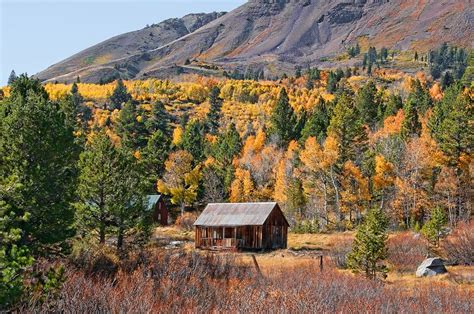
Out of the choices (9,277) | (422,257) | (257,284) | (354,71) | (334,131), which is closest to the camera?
(9,277)

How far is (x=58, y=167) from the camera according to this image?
23.2 m

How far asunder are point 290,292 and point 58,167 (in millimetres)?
12305

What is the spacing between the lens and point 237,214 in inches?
1873

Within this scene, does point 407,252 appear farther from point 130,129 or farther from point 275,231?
point 130,129

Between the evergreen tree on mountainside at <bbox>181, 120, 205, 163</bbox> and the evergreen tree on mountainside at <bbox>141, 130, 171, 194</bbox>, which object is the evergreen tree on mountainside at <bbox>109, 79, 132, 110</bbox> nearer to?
the evergreen tree on mountainside at <bbox>181, 120, 205, 163</bbox>

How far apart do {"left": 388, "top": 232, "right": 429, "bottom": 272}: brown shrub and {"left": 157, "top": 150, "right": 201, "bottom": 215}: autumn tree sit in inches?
1283

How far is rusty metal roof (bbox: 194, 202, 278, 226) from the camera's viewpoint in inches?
1818

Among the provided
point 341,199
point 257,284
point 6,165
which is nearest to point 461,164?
point 341,199

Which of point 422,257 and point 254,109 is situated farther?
point 254,109

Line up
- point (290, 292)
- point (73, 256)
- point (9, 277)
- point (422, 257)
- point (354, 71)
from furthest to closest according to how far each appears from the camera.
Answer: point (354, 71)
point (422, 257)
point (73, 256)
point (290, 292)
point (9, 277)

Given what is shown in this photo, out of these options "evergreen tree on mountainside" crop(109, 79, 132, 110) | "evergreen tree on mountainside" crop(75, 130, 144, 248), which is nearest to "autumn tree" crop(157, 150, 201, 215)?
"evergreen tree on mountainside" crop(75, 130, 144, 248)

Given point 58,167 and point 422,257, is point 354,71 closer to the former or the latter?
point 422,257

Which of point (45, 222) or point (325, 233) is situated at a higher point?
point (45, 222)

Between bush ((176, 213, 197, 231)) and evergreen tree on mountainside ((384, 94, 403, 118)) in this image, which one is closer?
bush ((176, 213, 197, 231))
